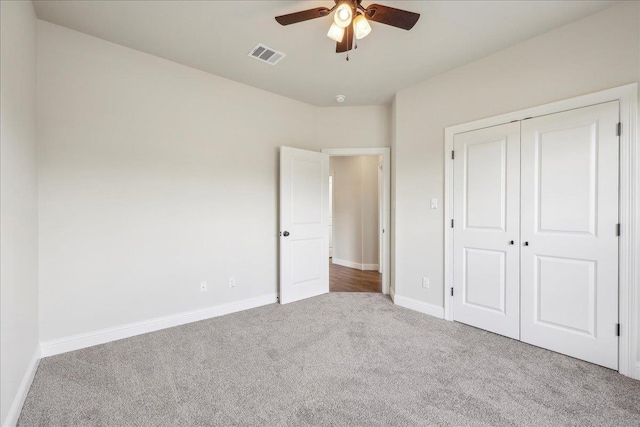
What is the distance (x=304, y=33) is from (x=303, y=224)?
2232 millimetres

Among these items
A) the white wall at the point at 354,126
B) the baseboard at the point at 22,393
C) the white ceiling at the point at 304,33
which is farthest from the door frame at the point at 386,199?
the baseboard at the point at 22,393

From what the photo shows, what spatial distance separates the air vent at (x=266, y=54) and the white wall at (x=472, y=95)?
1.60m

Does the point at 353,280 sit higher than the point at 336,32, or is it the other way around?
the point at 336,32

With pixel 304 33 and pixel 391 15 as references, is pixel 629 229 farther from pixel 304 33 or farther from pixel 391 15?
A: pixel 304 33

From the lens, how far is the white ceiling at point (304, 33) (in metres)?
2.11

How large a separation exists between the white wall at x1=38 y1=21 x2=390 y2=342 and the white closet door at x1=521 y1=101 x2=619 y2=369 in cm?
279

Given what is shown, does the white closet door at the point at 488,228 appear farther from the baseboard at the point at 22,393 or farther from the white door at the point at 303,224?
the baseboard at the point at 22,393

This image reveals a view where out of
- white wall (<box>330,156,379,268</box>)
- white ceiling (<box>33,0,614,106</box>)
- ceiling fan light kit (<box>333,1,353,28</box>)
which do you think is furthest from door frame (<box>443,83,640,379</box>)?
white wall (<box>330,156,379,268</box>)

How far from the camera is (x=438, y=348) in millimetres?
2438

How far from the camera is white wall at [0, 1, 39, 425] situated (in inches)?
59.7

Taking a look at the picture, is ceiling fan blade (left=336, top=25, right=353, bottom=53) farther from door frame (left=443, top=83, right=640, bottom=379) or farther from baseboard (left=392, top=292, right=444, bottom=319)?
baseboard (left=392, top=292, right=444, bottom=319)

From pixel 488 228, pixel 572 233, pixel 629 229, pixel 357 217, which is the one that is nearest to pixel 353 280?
pixel 357 217

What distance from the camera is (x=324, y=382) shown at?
1.95 m

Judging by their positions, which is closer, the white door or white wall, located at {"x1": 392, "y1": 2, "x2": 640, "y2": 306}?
white wall, located at {"x1": 392, "y1": 2, "x2": 640, "y2": 306}
